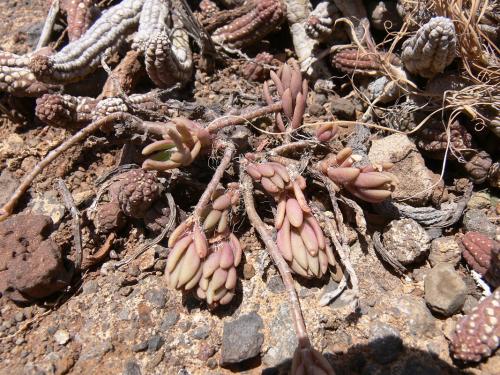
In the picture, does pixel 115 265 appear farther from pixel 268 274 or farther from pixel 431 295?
pixel 431 295

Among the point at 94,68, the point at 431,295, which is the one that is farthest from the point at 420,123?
the point at 94,68

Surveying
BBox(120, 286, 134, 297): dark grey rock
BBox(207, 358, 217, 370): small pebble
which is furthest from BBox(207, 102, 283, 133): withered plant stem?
BBox(207, 358, 217, 370): small pebble

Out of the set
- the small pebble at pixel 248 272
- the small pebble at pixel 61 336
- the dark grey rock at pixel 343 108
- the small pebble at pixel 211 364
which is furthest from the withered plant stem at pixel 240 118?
the small pebble at pixel 61 336

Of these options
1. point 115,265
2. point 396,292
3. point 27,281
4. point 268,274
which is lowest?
point 396,292

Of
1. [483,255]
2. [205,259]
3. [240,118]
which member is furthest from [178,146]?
[483,255]

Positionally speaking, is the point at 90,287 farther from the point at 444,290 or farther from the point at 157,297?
the point at 444,290

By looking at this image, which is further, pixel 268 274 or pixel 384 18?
pixel 384 18

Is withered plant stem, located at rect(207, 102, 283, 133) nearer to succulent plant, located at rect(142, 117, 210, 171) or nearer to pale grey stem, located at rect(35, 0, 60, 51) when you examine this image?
succulent plant, located at rect(142, 117, 210, 171)
